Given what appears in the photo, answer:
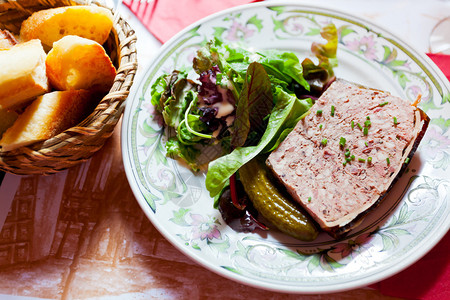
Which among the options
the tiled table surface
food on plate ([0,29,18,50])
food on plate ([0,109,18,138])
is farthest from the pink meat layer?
food on plate ([0,29,18,50])

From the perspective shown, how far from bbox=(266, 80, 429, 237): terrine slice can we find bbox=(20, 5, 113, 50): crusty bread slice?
1.17m

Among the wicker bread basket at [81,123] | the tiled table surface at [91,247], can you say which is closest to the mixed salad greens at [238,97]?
the wicker bread basket at [81,123]

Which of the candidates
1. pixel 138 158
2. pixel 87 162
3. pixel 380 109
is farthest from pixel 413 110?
pixel 87 162

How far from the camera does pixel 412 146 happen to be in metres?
1.88

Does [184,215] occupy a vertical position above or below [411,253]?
below

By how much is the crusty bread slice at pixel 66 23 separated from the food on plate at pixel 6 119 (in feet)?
1.52

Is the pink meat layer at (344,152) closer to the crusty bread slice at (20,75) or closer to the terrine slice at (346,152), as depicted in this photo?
the terrine slice at (346,152)

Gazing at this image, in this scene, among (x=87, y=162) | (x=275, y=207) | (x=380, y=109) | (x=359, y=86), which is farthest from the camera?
(x=87, y=162)

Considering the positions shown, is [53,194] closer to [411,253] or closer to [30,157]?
A: [30,157]

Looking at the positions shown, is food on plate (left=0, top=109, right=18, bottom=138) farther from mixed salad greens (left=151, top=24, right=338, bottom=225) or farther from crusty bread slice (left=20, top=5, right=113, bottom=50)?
mixed salad greens (left=151, top=24, right=338, bottom=225)

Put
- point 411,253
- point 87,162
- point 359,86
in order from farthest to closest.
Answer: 1. point 87,162
2. point 359,86
3. point 411,253

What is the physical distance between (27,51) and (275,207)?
4.60 ft

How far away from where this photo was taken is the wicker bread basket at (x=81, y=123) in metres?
1.69

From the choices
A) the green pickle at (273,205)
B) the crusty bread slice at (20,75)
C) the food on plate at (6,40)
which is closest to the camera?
the crusty bread slice at (20,75)
